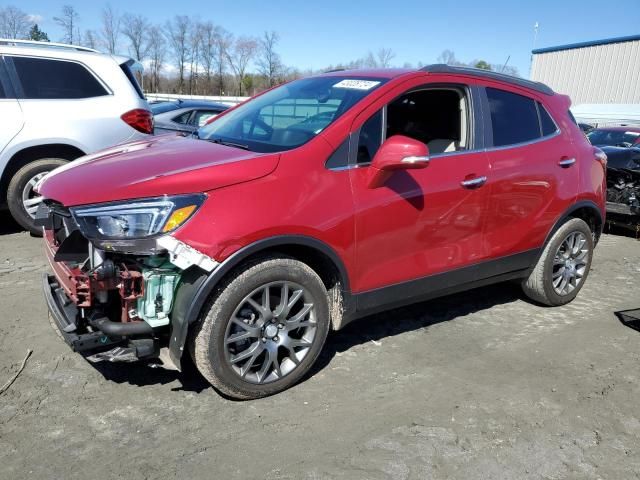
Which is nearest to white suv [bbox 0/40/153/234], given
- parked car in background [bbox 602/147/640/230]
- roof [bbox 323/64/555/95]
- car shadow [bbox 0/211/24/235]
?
car shadow [bbox 0/211/24/235]

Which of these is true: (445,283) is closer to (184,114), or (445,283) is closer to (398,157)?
(398,157)

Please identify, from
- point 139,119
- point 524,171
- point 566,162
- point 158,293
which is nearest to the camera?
point 158,293

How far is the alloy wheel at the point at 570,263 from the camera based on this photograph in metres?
4.75

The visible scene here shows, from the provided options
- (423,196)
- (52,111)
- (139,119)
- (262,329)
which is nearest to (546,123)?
(423,196)

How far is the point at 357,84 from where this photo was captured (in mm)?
3686

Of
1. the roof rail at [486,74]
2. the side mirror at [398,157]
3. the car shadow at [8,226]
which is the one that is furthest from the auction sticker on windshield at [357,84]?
the car shadow at [8,226]

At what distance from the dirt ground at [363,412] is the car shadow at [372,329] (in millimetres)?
17

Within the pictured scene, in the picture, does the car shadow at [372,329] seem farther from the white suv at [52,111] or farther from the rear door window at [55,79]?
the rear door window at [55,79]

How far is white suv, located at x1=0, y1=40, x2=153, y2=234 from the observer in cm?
587

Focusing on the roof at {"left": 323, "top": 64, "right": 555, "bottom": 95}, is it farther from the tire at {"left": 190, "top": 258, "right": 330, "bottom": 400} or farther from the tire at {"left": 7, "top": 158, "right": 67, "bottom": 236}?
the tire at {"left": 7, "top": 158, "right": 67, "bottom": 236}

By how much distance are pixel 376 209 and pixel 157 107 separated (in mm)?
8185

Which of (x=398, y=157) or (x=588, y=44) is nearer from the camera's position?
(x=398, y=157)

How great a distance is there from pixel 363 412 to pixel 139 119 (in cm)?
459

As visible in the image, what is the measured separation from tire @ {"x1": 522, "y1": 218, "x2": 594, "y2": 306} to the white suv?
4.20 metres
